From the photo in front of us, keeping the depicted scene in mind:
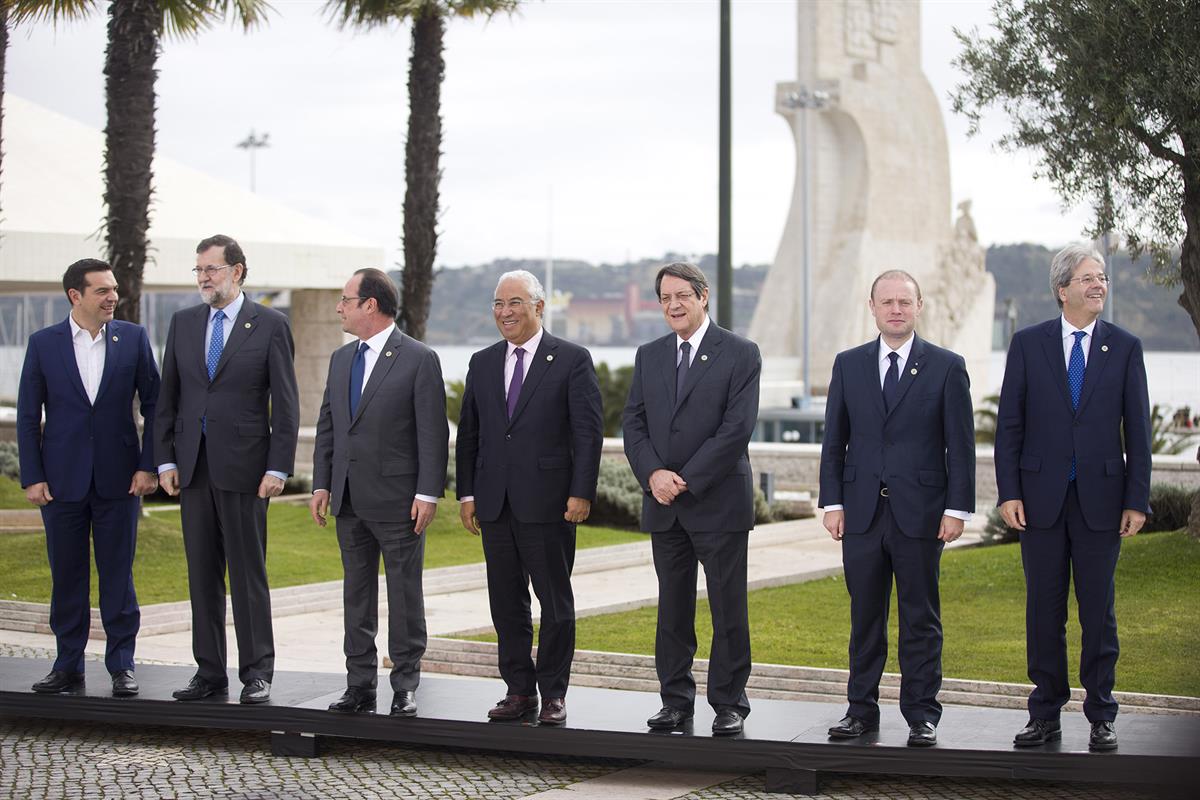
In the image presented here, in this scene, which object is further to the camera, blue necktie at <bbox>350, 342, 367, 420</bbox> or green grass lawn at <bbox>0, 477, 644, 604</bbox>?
green grass lawn at <bbox>0, 477, 644, 604</bbox>

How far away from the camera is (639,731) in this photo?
634 centimetres

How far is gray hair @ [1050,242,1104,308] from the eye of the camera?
6121mm

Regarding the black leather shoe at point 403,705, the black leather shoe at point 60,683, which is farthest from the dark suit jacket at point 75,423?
the black leather shoe at point 403,705

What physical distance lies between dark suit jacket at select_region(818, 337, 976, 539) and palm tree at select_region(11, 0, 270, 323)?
31.7 feet

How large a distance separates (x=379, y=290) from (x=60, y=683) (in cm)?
270

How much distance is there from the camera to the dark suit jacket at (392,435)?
6.80 meters

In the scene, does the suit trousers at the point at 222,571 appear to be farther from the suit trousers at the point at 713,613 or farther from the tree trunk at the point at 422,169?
the tree trunk at the point at 422,169

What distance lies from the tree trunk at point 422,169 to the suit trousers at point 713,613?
10.2m

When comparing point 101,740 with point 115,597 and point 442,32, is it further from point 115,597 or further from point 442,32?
point 442,32

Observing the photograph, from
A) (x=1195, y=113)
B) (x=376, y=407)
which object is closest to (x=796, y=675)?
(x=376, y=407)

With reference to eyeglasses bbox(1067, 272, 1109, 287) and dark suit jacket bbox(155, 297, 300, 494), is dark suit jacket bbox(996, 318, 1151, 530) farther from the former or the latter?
dark suit jacket bbox(155, 297, 300, 494)

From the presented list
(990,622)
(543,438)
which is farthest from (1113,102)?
(543,438)

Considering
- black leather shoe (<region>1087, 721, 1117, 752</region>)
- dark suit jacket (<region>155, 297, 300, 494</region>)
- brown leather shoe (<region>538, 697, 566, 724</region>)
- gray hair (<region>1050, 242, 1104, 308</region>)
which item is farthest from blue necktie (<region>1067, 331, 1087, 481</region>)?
dark suit jacket (<region>155, 297, 300, 494</region>)

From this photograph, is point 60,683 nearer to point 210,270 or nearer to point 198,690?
point 198,690
